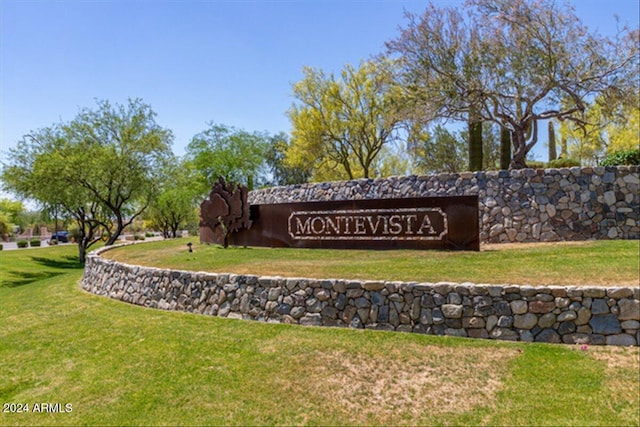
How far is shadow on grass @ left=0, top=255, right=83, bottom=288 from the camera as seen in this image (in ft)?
57.3

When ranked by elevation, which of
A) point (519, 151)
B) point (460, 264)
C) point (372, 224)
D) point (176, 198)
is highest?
point (519, 151)

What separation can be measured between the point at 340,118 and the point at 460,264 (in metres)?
20.0

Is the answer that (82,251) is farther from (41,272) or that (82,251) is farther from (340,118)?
(340,118)

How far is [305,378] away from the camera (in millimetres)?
5086

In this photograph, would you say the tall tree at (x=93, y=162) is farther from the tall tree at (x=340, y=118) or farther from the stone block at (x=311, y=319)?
the stone block at (x=311, y=319)

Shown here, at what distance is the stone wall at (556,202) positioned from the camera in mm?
10398

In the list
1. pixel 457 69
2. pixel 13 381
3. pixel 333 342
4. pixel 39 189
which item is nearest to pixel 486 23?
pixel 457 69

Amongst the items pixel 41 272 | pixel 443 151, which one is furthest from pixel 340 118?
pixel 41 272

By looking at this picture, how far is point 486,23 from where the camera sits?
1641cm

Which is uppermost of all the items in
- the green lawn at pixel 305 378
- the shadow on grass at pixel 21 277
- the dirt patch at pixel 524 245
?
the dirt patch at pixel 524 245

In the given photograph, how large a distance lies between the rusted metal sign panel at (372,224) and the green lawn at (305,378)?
4.09 meters

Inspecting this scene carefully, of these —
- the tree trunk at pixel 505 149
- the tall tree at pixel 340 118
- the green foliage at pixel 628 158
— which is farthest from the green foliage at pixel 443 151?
the green foliage at pixel 628 158

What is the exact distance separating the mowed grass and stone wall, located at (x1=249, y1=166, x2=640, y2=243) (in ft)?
2.53

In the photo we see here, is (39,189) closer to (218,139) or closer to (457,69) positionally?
(218,139)
